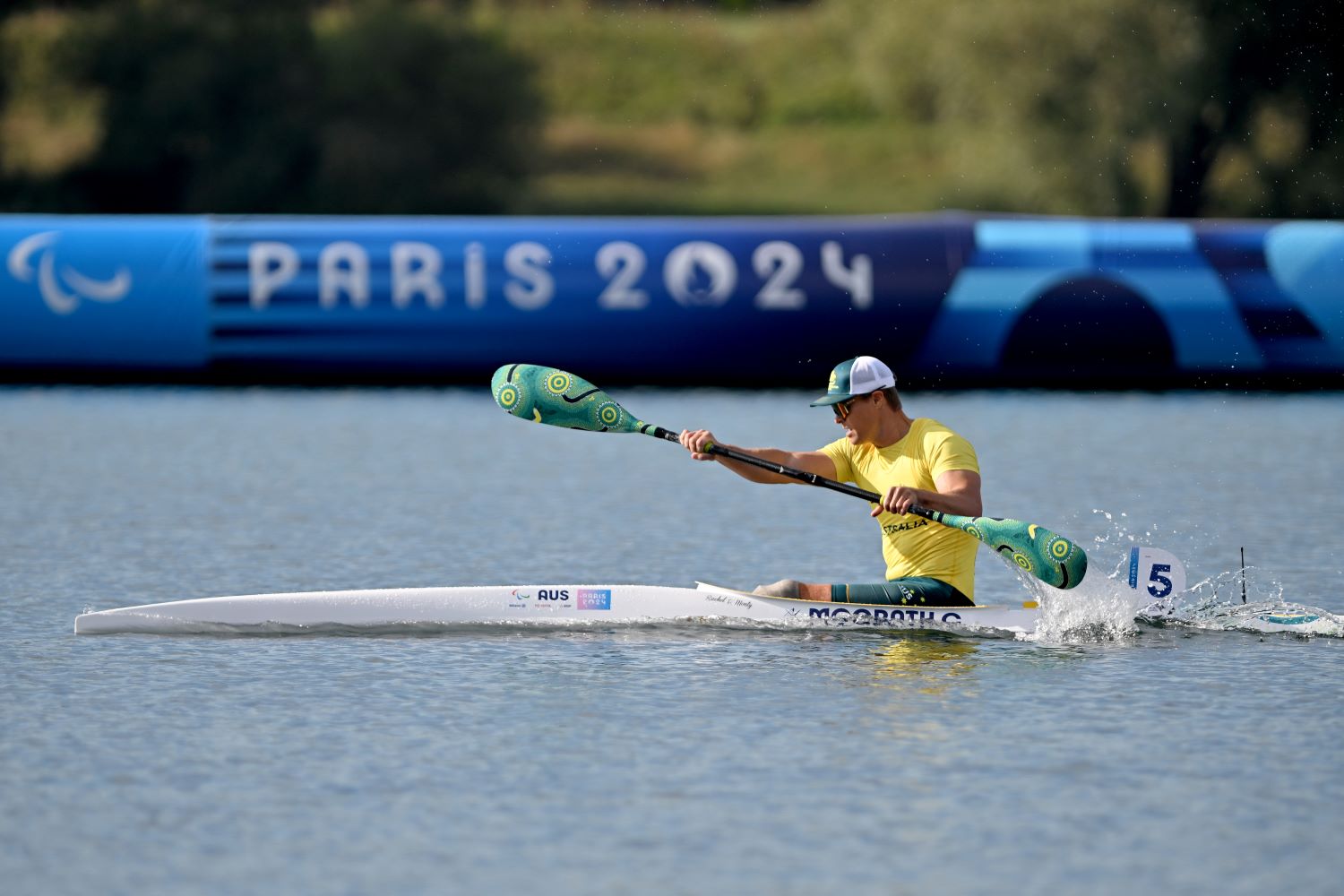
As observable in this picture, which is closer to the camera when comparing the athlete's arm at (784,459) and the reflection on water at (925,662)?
the reflection on water at (925,662)

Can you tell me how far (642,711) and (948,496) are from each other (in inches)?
87.0

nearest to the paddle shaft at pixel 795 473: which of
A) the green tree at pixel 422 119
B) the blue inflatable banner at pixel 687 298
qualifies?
the blue inflatable banner at pixel 687 298

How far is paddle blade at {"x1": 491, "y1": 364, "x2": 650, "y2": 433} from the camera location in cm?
1198

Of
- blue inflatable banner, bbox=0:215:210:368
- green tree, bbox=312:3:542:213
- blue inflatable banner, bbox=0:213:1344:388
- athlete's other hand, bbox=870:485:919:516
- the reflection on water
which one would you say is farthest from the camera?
green tree, bbox=312:3:542:213

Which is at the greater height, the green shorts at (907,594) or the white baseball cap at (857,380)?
the white baseball cap at (857,380)

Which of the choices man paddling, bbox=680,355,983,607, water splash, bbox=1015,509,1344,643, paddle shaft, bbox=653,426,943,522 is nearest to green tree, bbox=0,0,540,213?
paddle shaft, bbox=653,426,943,522

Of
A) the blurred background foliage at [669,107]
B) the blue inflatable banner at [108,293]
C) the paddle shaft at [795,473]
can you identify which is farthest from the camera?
the blurred background foliage at [669,107]

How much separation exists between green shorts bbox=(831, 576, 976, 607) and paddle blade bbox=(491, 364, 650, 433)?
1.85 metres

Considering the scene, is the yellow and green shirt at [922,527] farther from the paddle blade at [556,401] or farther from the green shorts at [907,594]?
the paddle blade at [556,401]

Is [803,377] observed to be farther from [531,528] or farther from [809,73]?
[809,73]

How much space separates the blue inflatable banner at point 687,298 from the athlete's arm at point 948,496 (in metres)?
11.3

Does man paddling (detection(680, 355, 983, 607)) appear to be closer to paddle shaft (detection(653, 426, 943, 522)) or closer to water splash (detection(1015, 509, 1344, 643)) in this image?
Answer: paddle shaft (detection(653, 426, 943, 522))

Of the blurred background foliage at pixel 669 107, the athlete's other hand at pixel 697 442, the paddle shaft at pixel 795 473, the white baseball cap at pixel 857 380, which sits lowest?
the paddle shaft at pixel 795 473

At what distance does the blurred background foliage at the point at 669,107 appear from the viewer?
1422 inches
